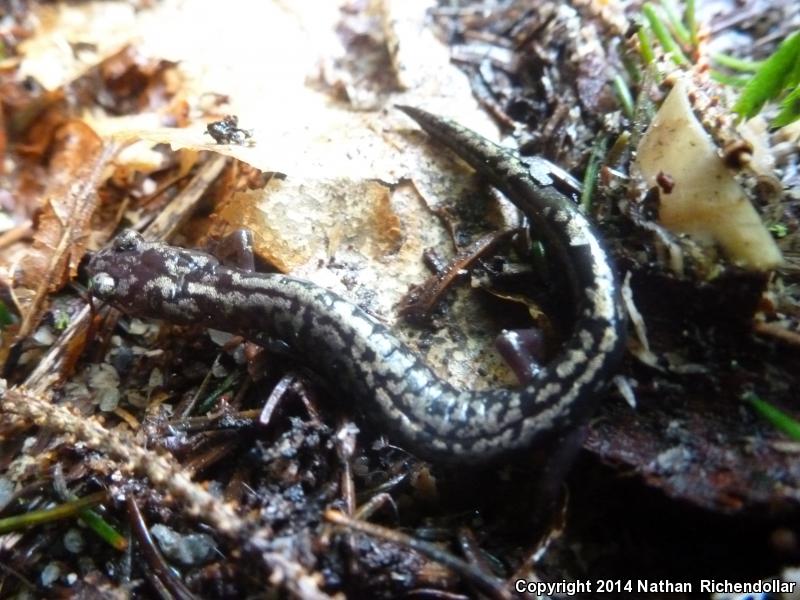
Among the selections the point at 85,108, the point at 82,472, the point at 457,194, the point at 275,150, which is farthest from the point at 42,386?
the point at 457,194

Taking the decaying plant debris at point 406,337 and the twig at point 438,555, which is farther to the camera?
the decaying plant debris at point 406,337

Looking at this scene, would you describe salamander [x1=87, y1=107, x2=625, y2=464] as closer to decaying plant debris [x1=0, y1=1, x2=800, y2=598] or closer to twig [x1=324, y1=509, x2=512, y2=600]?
decaying plant debris [x1=0, y1=1, x2=800, y2=598]

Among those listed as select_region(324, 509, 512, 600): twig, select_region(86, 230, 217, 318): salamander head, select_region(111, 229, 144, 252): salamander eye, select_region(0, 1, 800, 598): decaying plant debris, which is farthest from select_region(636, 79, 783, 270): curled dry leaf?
select_region(111, 229, 144, 252): salamander eye

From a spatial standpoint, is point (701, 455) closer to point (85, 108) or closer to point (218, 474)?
point (218, 474)

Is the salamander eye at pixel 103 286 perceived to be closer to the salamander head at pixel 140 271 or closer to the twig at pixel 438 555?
the salamander head at pixel 140 271

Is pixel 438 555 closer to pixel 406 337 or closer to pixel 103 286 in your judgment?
pixel 406 337

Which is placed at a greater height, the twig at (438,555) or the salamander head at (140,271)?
the salamander head at (140,271)

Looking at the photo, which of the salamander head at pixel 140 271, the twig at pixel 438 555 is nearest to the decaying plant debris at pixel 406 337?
the twig at pixel 438 555
